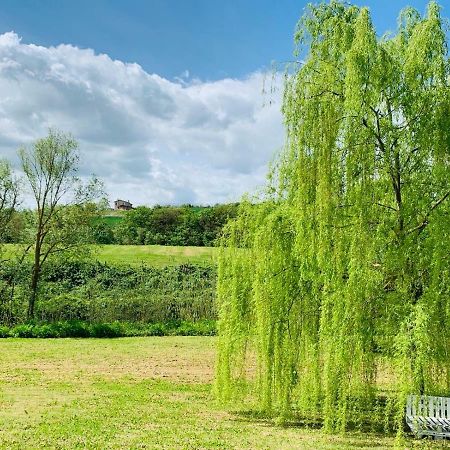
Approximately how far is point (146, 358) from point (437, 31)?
57.7 ft

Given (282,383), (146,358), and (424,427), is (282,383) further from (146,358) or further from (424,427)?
(146,358)

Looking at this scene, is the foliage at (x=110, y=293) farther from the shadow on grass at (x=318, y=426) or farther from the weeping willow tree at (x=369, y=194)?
the weeping willow tree at (x=369, y=194)

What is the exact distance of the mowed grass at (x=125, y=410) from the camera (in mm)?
10723

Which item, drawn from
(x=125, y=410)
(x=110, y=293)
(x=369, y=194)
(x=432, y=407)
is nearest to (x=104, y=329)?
(x=110, y=293)

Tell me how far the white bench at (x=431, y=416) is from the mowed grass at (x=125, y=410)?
1.54 feet

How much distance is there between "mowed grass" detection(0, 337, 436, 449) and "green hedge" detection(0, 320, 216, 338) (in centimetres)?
655

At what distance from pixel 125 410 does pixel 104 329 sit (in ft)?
65.8

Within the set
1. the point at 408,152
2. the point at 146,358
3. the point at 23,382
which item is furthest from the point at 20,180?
the point at 408,152

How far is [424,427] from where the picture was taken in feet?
35.0

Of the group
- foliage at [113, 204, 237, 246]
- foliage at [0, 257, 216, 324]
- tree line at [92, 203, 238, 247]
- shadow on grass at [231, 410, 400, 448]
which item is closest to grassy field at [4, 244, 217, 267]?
foliage at [0, 257, 216, 324]

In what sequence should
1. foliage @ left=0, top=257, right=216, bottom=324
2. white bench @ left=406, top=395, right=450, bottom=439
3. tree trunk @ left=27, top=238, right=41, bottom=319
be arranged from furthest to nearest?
foliage @ left=0, top=257, right=216, bottom=324, tree trunk @ left=27, top=238, right=41, bottom=319, white bench @ left=406, top=395, right=450, bottom=439

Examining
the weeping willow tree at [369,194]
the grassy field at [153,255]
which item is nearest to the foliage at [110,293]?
the grassy field at [153,255]

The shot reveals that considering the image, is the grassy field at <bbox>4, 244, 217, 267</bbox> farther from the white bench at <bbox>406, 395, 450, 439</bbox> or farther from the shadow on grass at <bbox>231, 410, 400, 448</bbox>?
the white bench at <bbox>406, 395, 450, 439</bbox>

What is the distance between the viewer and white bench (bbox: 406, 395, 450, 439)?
33.7 ft
